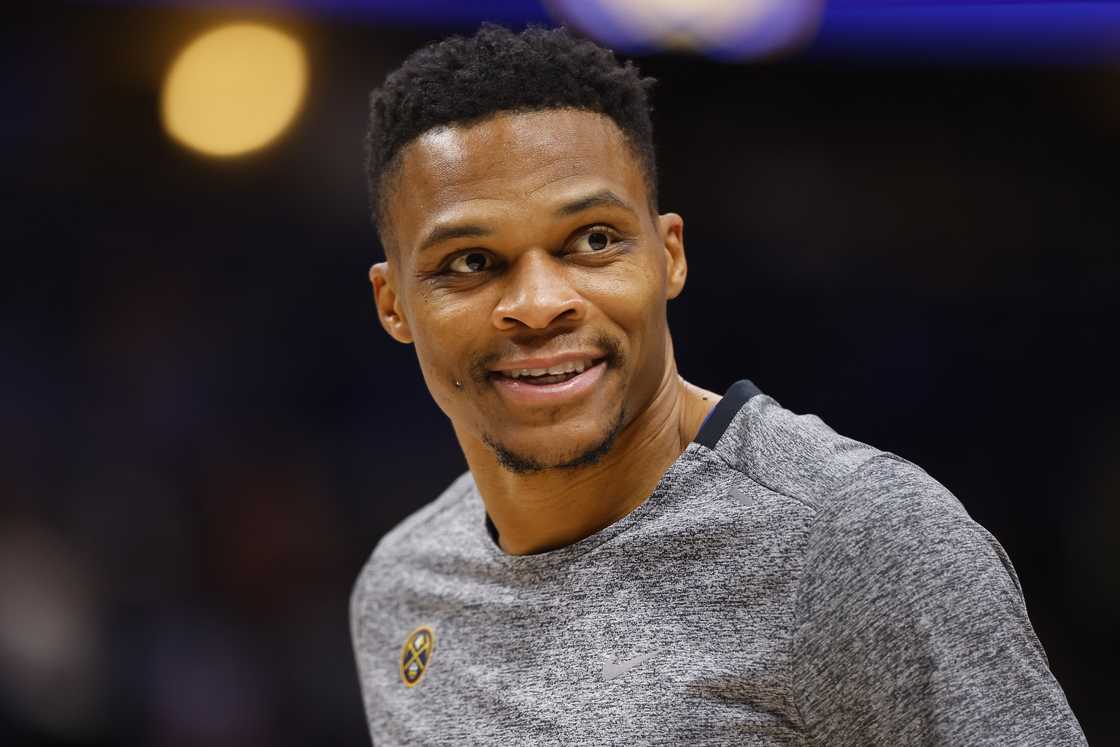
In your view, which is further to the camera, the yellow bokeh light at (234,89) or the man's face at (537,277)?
the yellow bokeh light at (234,89)

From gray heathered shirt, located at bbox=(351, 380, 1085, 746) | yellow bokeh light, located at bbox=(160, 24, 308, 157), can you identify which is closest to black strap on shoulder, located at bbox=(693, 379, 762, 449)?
gray heathered shirt, located at bbox=(351, 380, 1085, 746)

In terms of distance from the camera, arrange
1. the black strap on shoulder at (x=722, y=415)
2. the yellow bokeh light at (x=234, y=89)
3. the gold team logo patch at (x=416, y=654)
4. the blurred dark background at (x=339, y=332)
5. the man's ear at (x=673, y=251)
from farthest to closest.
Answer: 1. the yellow bokeh light at (x=234, y=89)
2. the blurred dark background at (x=339, y=332)
3. the gold team logo patch at (x=416, y=654)
4. the man's ear at (x=673, y=251)
5. the black strap on shoulder at (x=722, y=415)

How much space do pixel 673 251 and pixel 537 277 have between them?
302 mm

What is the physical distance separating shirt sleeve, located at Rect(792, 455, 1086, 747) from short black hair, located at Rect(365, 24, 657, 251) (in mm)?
542

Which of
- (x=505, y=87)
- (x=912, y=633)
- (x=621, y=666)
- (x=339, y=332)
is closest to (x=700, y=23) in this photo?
(x=339, y=332)

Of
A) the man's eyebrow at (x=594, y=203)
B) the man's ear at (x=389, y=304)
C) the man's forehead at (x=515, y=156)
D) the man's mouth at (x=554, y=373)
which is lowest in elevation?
the man's mouth at (x=554, y=373)

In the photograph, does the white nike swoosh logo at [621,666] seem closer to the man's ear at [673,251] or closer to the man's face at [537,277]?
the man's face at [537,277]

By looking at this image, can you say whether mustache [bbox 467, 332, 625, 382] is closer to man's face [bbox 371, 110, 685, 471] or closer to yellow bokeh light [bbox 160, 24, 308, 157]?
man's face [bbox 371, 110, 685, 471]

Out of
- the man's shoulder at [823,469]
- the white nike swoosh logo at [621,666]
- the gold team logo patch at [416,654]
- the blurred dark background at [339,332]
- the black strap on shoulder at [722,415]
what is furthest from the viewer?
the blurred dark background at [339,332]

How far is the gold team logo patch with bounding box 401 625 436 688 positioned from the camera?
5.99 feet

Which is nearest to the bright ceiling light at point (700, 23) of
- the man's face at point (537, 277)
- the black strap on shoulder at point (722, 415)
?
the man's face at point (537, 277)

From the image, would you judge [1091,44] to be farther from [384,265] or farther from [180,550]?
[180,550]

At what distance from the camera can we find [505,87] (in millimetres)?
1564

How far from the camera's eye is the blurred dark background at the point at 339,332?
120 inches
